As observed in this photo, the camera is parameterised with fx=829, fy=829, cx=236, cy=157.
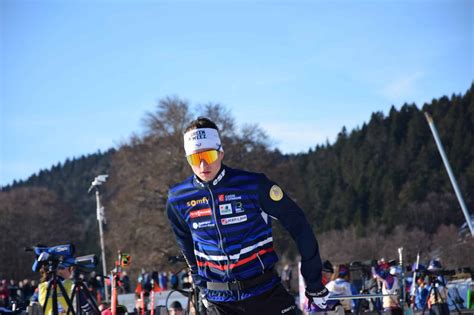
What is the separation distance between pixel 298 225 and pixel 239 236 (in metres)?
0.40

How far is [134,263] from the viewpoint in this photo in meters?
44.3

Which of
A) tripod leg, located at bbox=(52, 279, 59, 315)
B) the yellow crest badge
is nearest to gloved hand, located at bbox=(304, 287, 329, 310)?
the yellow crest badge

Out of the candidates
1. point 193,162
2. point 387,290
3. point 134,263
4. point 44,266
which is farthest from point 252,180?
point 134,263

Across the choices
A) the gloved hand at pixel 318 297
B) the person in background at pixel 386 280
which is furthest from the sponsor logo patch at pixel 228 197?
the person in background at pixel 386 280

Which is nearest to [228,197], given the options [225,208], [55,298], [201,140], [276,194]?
[225,208]

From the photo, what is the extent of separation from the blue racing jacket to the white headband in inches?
7.8

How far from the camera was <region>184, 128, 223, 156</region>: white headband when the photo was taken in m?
5.79

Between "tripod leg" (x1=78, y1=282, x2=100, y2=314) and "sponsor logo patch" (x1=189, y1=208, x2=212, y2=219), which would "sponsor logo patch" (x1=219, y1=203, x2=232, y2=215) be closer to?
"sponsor logo patch" (x1=189, y1=208, x2=212, y2=219)

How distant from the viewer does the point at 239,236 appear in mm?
5523

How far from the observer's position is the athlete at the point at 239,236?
5469mm

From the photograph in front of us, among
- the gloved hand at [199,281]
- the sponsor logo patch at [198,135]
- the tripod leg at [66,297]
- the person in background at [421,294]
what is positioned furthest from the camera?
the person in background at [421,294]

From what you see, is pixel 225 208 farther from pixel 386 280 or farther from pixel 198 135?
pixel 386 280

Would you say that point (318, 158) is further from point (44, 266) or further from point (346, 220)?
point (44, 266)

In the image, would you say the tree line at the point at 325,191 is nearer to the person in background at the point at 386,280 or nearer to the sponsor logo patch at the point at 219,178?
the person in background at the point at 386,280
